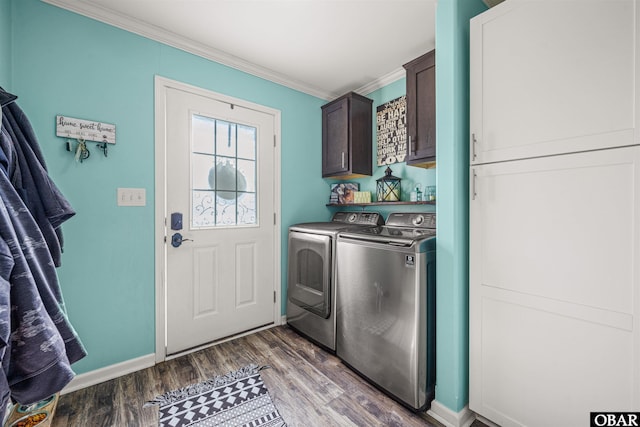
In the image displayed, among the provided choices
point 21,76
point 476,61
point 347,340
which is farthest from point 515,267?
point 21,76

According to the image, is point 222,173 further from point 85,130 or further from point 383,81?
point 383,81

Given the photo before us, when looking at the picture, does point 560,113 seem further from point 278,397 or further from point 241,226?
point 241,226

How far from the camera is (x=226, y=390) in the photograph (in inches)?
67.4

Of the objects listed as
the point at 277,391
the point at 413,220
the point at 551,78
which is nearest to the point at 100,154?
the point at 277,391

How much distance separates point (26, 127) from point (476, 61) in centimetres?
215

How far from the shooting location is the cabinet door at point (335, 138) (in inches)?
106

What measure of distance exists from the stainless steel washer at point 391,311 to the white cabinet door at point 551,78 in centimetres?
67

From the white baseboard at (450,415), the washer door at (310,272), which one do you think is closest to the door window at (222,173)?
the washer door at (310,272)

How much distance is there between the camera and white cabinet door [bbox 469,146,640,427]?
3.34 feet

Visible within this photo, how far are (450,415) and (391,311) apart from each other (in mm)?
590

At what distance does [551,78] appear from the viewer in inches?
46.2

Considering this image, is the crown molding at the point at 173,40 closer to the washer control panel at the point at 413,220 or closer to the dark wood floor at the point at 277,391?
the washer control panel at the point at 413,220

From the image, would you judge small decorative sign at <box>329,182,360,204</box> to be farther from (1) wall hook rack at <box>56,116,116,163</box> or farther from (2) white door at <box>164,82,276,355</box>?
(1) wall hook rack at <box>56,116,116,163</box>

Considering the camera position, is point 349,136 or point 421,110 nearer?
point 421,110
